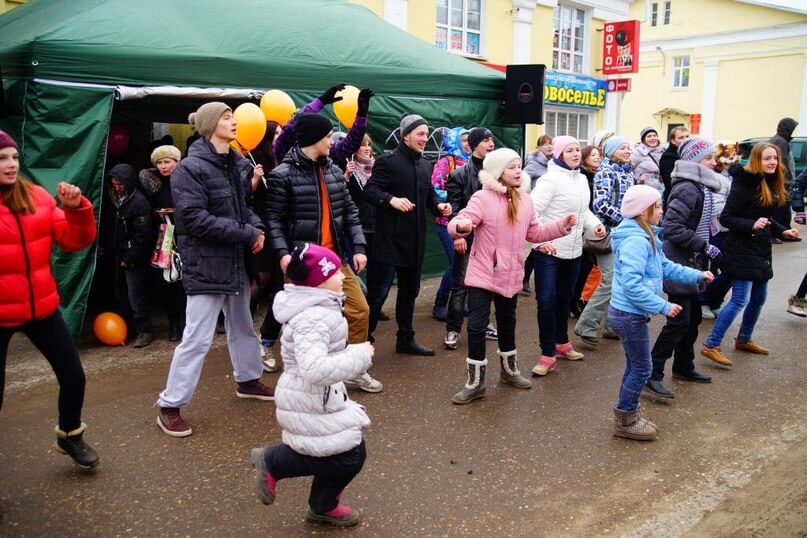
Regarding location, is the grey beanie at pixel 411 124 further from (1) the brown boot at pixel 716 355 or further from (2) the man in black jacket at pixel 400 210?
(1) the brown boot at pixel 716 355

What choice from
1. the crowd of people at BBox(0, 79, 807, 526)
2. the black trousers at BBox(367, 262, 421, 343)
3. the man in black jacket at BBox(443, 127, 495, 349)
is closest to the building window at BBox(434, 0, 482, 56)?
the crowd of people at BBox(0, 79, 807, 526)

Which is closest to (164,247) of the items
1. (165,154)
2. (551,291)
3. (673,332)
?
(165,154)

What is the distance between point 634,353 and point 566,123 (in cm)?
1475

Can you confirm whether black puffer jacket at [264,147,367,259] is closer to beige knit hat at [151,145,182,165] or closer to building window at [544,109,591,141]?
beige knit hat at [151,145,182,165]

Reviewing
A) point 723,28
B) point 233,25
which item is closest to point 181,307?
point 233,25

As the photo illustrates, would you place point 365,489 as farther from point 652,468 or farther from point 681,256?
point 681,256

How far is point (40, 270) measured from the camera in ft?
11.2

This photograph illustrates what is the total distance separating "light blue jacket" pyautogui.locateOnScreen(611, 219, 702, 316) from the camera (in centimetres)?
414

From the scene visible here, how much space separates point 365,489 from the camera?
3613 mm

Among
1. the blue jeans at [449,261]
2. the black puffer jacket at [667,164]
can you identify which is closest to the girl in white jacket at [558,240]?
the blue jeans at [449,261]

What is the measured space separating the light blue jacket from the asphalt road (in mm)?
865

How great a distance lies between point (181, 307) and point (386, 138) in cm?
309

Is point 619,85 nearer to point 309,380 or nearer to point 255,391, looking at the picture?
point 255,391

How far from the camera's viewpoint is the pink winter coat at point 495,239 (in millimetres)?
4758
